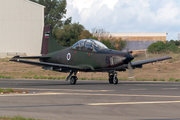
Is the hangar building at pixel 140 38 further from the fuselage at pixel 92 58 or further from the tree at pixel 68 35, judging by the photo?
the fuselage at pixel 92 58

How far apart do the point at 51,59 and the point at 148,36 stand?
9132 centimetres

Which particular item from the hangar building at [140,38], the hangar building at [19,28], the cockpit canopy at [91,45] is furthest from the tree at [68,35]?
the cockpit canopy at [91,45]

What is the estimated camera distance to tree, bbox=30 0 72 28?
118 m

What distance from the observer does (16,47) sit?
245 ft

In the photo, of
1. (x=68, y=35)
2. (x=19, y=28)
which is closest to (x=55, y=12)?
(x=68, y=35)

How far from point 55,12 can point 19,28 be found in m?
44.2

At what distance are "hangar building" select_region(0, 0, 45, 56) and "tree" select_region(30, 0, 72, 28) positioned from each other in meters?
38.9

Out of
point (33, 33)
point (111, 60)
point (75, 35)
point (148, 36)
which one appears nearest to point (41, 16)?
point (33, 33)

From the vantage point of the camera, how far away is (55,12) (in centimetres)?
11819

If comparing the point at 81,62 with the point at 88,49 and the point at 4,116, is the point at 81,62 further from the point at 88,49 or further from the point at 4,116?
the point at 4,116

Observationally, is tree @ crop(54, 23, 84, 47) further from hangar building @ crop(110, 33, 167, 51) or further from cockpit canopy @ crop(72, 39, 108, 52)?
cockpit canopy @ crop(72, 39, 108, 52)

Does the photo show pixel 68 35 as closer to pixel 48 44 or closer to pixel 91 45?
pixel 48 44

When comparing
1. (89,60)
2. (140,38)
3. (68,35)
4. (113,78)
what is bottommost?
(113,78)

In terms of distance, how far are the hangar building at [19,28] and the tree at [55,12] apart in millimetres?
38854
